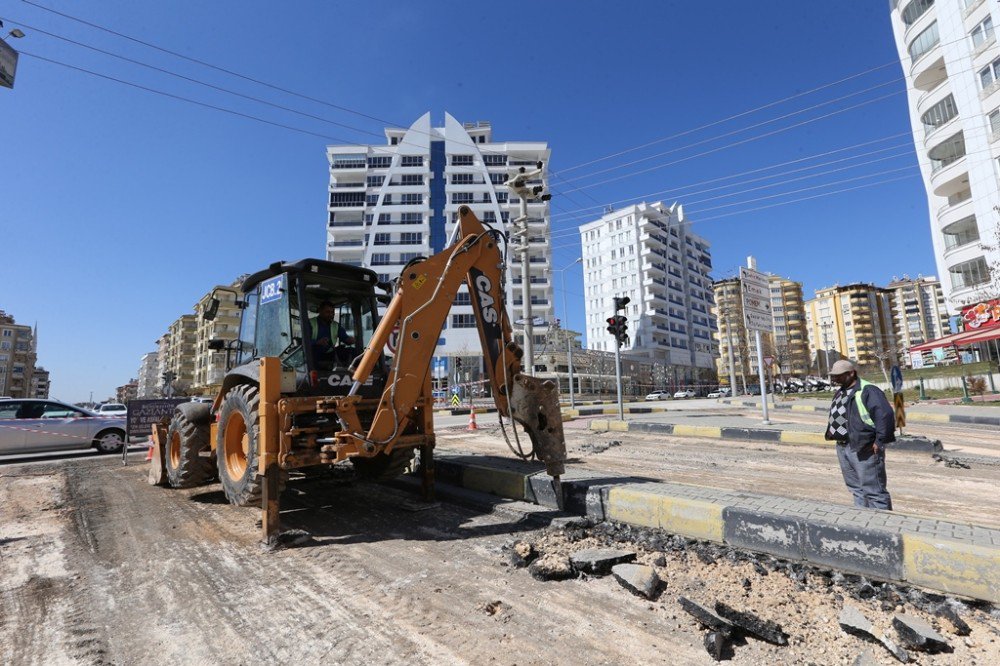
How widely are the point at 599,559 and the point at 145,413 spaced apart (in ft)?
37.6

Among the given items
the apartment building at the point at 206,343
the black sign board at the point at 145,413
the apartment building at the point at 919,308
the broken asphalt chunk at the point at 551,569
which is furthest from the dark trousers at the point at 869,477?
the apartment building at the point at 919,308

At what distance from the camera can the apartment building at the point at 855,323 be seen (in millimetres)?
120125

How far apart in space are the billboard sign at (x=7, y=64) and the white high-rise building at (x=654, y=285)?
79.3m

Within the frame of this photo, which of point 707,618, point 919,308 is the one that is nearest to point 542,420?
point 707,618

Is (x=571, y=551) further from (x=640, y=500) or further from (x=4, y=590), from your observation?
(x=4, y=590)

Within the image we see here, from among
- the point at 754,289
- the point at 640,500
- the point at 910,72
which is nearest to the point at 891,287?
the point at 910,72

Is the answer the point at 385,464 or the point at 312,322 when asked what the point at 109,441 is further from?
the point at 312,322

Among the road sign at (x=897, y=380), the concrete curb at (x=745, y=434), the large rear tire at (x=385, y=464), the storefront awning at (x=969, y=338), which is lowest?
the concrete curb at (x=745, y=434)

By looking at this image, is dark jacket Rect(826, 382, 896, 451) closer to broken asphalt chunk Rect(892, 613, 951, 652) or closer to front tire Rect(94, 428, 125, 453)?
broken asphalt chunk Rect(892, 613, 951, 652)

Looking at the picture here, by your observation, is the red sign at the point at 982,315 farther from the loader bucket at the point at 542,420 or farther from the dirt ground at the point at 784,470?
the loader bucket at the point at 542,420

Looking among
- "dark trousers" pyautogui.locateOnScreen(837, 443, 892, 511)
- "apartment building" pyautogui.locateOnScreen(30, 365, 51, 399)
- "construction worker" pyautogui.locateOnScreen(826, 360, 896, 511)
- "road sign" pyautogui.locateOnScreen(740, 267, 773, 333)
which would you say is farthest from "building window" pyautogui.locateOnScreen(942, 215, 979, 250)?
"apartment building" pyautogui.locateOnScreen(30, 365, 51, 399)

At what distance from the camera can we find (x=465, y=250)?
5090 mm

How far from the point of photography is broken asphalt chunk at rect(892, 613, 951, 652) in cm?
239

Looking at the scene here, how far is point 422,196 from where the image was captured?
221 feet
